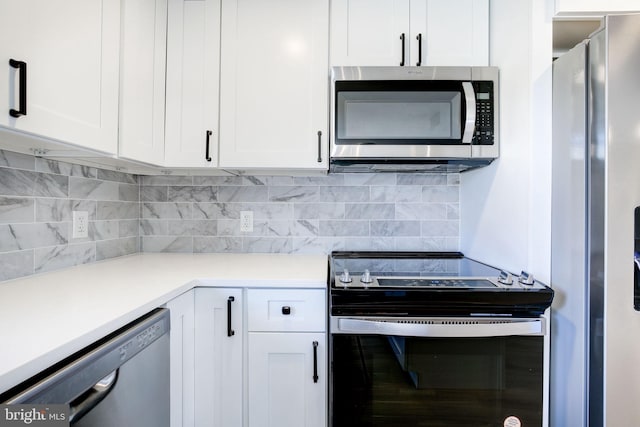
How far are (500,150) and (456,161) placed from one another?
188 mm

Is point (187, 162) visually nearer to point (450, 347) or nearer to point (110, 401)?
point (110, 401)

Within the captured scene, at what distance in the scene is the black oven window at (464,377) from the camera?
1.08 m

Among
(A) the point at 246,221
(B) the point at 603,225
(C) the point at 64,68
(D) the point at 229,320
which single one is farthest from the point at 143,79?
(B) the point at 603,225

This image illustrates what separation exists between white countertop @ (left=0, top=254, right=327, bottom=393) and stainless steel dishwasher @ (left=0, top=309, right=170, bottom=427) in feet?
0.10

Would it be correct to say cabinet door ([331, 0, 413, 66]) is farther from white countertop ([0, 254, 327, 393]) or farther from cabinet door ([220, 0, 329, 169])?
white countertop ([0, 254, 327, 393])

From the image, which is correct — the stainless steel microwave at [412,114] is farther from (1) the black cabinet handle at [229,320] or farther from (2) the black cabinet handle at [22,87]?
(2) the black cabinet handle at [22,87]

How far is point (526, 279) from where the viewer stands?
1119 mm

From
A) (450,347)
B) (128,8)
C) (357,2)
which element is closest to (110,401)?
(450,347)

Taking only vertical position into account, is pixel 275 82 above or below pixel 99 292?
above

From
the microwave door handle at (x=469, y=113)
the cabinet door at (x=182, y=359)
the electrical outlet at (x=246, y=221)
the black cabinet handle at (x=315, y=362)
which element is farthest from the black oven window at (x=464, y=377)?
the electrical outlet at (x=246, y=221)

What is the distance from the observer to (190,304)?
119cm

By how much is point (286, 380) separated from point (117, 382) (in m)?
0.62

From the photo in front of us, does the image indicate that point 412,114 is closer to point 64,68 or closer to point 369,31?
point 369,31

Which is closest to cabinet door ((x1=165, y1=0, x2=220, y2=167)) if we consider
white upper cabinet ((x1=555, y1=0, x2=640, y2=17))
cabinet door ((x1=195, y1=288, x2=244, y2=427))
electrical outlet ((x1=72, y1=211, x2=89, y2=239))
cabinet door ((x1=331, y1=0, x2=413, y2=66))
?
electrical outlet ((x1=72, y1=211, x2=89, y2=239))
